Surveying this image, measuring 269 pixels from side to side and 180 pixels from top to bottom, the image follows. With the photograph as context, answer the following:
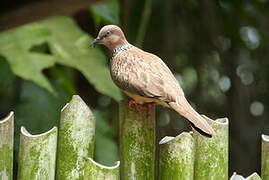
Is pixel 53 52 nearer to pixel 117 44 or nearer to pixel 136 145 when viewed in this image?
pixel 117 44

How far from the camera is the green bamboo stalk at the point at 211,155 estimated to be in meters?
2.10

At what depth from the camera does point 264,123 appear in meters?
5.03

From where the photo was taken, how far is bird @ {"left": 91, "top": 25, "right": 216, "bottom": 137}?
224cm

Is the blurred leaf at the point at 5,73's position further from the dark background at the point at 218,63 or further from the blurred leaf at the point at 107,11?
the dark background at the point at 218,63

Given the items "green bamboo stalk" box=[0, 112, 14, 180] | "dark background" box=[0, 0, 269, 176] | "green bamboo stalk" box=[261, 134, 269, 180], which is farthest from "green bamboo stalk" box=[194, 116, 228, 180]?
"dark background" box=[0, 0, 269, 176]

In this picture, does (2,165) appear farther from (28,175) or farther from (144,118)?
(144,118)

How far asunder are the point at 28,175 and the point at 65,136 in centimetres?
14

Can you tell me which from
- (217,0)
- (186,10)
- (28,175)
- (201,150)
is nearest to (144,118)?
(201,150)

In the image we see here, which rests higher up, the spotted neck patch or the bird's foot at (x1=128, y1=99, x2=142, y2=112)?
the bird's foot at (x1=128, y1=99, x2=142, y2=112)

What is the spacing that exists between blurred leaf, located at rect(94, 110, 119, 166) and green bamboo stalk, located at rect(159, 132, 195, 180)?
1.37m

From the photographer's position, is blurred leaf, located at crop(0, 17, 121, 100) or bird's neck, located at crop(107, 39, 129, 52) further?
blurred leaf, located at crop(0, 17, 121, 100)

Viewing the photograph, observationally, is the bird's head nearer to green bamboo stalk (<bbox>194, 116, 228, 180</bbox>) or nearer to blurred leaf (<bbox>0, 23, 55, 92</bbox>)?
green bamboo stalk (<bbox>194, 116, 228, 180</bbox>)

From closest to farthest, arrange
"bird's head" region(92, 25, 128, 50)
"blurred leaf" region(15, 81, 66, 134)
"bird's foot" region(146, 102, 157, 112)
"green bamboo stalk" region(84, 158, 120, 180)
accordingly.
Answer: "green bamboo stalk" region(84, 158, 120, 180) → "bird's foot" region(146, 102, 157, 112) → "bird's head" region(92, 25, 128, 50) → "blurred leaf" region(15, 81, 66, 134)

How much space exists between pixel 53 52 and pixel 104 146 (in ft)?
1.60
